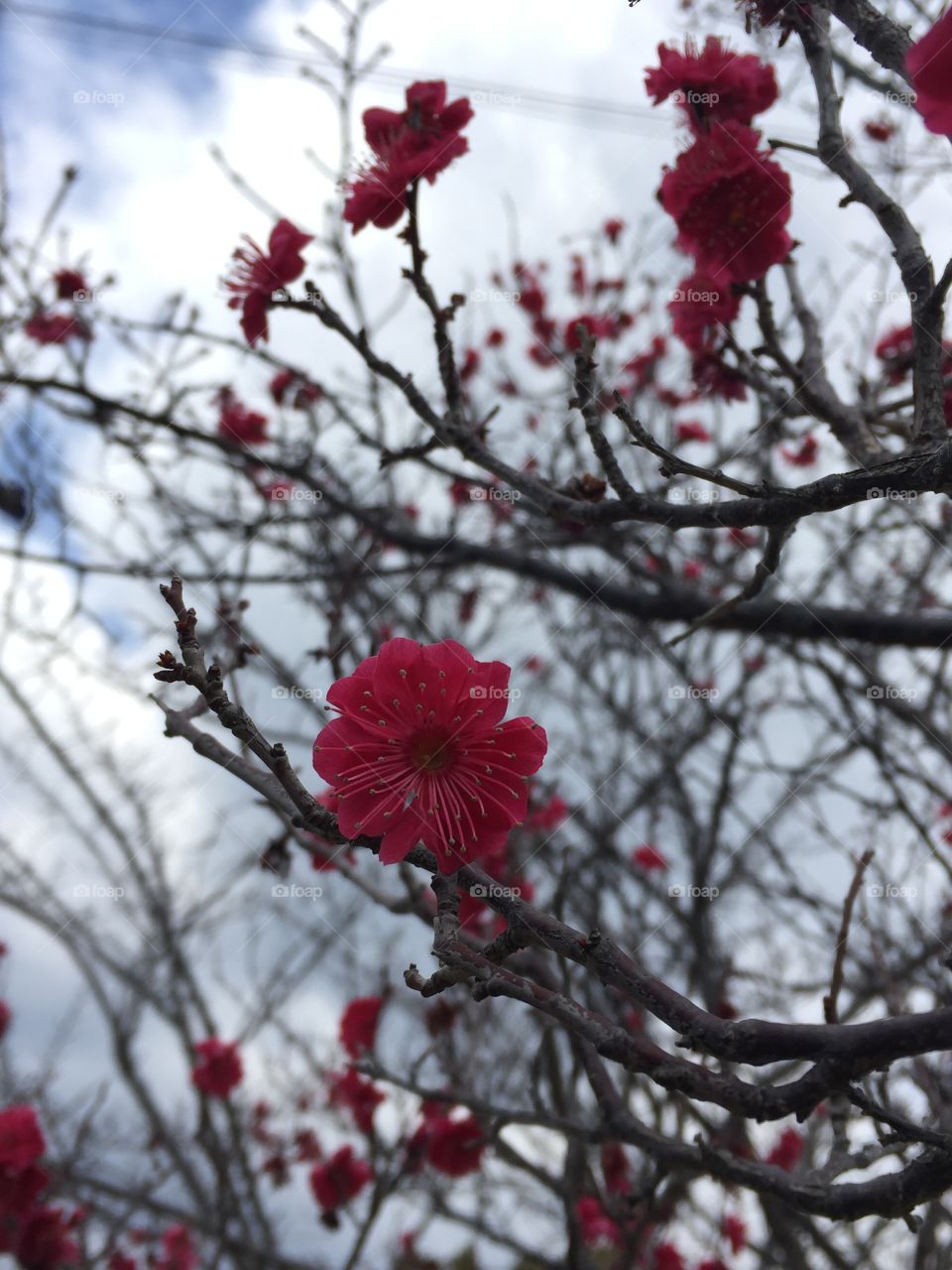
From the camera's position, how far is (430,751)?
4.48ft

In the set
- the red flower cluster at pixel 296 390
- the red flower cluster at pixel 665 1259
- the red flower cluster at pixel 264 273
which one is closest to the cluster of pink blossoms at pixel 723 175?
the red flower cluster at pixel 264 273

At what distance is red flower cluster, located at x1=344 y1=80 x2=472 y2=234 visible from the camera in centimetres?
206

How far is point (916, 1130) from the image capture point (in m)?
1.07

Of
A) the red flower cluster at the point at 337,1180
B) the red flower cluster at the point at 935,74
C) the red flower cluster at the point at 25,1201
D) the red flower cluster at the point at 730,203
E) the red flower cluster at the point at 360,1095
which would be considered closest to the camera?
the red flower cluster at the point at 935,74

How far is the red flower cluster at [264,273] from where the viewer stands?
84.7 inches

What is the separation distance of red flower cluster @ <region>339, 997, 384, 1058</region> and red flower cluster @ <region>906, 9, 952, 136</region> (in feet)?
9.98

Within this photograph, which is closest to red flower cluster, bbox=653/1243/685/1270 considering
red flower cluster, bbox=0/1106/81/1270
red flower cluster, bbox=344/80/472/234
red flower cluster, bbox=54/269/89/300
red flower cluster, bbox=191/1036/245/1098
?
red flower cluster, bbox=191/1036/245/1098

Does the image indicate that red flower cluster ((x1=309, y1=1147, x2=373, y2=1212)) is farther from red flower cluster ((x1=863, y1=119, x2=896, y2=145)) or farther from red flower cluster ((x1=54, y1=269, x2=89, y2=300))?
red flower cluster ((x1=863, y1=119, x2=896, y2=145))

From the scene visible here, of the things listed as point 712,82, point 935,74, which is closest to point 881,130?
point 712,82

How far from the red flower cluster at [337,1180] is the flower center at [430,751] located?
3.06 metres

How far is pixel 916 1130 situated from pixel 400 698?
84 centimetres

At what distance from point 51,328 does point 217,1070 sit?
3.58 meters

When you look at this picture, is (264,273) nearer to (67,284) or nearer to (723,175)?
(723,175)

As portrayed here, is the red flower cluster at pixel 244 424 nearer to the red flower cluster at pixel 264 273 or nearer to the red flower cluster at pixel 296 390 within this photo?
the red flower cluster at pixel 296 390
